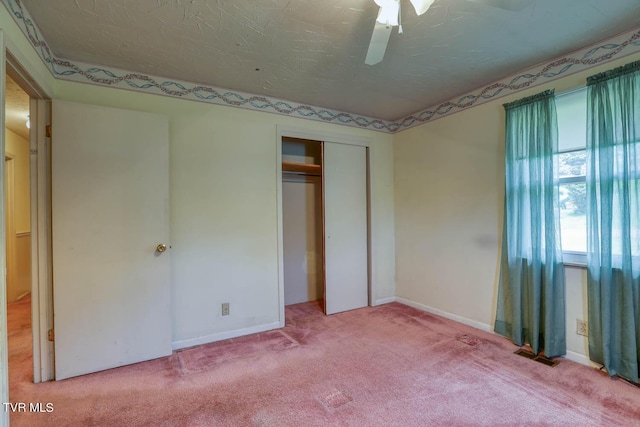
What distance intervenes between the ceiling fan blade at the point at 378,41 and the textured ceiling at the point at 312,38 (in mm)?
283

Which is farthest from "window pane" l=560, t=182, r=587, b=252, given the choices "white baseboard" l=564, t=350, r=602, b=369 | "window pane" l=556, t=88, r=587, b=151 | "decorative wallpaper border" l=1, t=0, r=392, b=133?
"decorative wallpaper border" l=1, t=0, r=392, b=133

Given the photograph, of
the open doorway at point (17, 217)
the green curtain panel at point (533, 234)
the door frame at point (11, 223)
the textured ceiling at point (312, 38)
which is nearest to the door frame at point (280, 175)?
the textured ceiling at point (312, 38)

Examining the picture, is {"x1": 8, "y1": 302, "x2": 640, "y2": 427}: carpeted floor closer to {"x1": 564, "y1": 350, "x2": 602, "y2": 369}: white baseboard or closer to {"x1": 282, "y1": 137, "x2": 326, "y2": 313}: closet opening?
{"x1": 564, "y1": 350, "x2": 602, "y2": 369}: white baseboard

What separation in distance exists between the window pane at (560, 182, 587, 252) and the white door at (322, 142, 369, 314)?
6.24 feet

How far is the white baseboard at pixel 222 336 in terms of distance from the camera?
2566 mm

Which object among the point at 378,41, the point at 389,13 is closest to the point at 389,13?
the point at 389,13

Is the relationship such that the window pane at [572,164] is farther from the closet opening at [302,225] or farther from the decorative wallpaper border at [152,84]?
the closet opening at [302,225]

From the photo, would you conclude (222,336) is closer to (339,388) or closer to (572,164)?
(339,388)

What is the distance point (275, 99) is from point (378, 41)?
1700 mm

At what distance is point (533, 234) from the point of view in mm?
2404

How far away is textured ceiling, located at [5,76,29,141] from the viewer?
2.70m

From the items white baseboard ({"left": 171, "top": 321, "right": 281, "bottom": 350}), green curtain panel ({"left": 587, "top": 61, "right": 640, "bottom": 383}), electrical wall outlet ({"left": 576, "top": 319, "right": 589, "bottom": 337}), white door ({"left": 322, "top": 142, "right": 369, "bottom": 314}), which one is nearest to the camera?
green curtain panel ({"left": 587, "top": 61, "right": 640, "bottom": 383})

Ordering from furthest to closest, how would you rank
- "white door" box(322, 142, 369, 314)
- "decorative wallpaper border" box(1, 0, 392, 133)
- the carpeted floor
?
1. "white door" box(322, 142, 369, 314)
2. "decorative wallpaper border" box(1, 0, 392, 133)
3. the carpeted floor

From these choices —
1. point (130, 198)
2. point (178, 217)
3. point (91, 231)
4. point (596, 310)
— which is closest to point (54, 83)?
point (130, 198)
